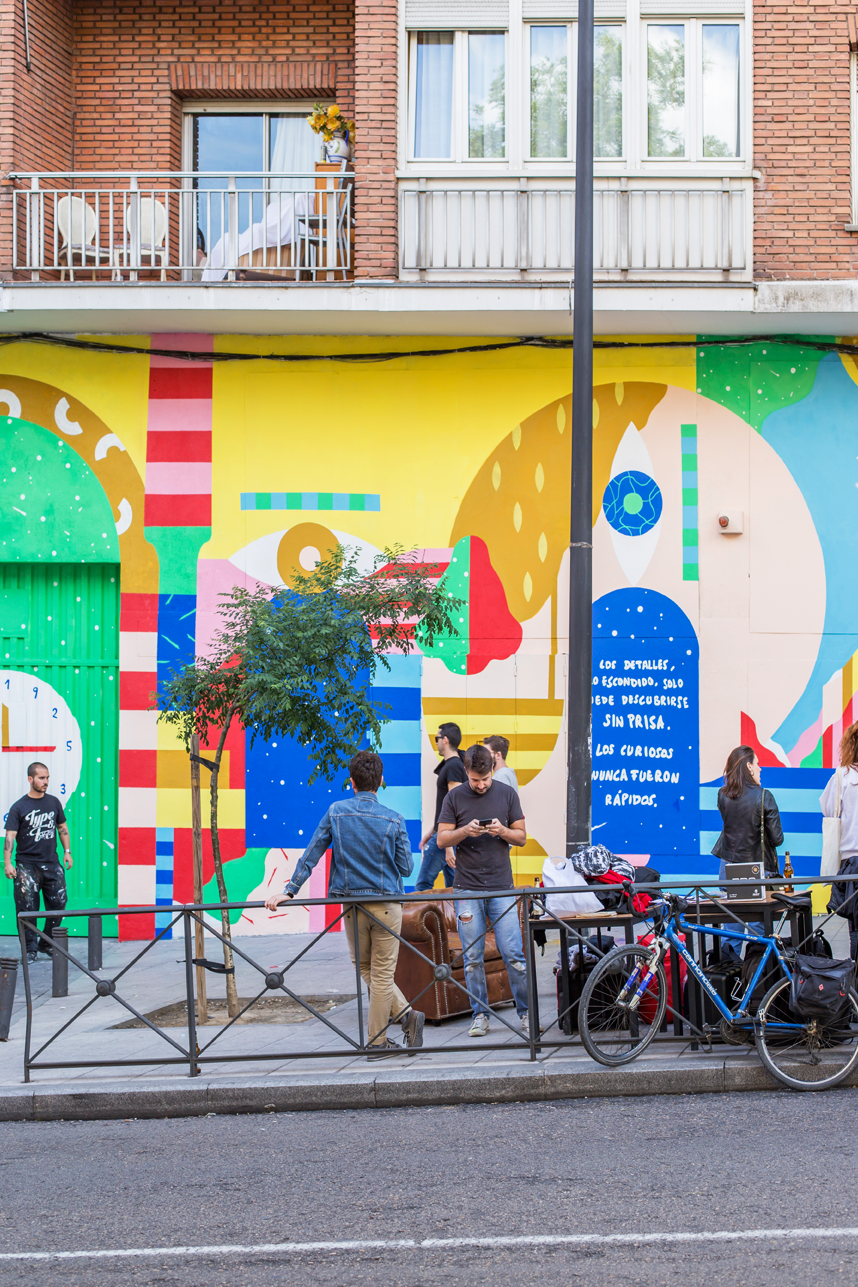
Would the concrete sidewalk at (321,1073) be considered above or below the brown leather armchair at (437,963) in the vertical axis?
below

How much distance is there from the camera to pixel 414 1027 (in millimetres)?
6957

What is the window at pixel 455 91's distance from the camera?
11.5 m

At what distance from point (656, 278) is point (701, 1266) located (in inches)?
357

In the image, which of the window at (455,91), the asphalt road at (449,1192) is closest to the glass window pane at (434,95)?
the window at (455,91)

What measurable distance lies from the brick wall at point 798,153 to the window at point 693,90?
291 millimetres

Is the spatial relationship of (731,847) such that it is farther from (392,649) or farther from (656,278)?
(656,278)

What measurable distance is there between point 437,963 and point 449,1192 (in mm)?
2519

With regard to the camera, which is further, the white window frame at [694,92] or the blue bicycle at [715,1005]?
the white window frame at [694,92]

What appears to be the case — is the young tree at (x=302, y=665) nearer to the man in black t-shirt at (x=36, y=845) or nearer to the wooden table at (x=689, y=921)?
the wooden table at (x=689, y=921)

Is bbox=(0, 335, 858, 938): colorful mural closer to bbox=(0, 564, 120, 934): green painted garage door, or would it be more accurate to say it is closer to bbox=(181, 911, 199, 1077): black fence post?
bbox=(0, 564, 120, 934): green painted garage door

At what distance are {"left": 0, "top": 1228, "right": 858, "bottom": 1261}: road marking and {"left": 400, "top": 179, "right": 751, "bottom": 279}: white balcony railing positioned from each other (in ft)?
28.9

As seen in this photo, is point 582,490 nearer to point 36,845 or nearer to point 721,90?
point 721,90

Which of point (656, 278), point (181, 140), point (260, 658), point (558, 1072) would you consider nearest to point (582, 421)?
point (260, 658)

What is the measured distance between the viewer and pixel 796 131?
11.3 metres
